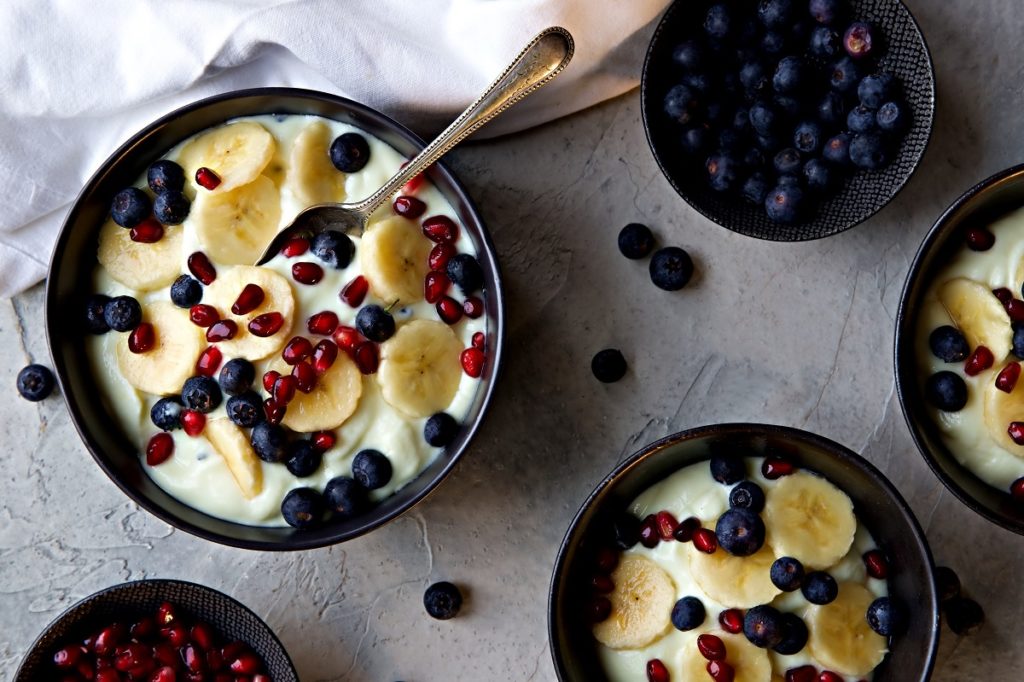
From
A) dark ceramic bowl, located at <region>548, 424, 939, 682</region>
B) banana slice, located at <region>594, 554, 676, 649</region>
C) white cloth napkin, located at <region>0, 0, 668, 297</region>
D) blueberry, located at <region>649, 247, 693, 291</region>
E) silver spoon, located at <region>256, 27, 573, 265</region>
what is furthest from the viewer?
blueberry, located at <region>649, 247, 693, 291</region>

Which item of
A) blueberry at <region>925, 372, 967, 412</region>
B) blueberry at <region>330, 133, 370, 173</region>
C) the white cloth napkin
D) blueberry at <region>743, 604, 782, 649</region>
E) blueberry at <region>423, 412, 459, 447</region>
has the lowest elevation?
blueberry at <region>743, 604, 782, 649</region>

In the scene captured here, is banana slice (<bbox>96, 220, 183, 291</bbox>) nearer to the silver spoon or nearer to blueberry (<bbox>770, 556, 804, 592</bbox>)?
the silver spoon

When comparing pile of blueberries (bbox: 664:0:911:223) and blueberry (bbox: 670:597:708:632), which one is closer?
blueberry (bbox: 670:597:708:632)

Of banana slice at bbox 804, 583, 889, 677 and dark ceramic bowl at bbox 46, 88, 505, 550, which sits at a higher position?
dark ceramic bowl at bbox 46, 88, 505, 550

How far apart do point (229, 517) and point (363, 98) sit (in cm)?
106

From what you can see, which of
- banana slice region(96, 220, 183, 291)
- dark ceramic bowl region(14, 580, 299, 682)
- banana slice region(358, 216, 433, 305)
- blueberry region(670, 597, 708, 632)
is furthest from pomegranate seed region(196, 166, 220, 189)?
blueberry region(670, 597, 708, 632)

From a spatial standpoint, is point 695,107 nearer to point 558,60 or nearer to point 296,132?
point 558,60

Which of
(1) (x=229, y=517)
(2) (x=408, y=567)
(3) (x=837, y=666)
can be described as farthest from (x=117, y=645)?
(3) (x=837, y=666)

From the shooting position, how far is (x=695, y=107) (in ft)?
8.18

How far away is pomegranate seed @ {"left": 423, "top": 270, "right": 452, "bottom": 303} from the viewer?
2391 mm

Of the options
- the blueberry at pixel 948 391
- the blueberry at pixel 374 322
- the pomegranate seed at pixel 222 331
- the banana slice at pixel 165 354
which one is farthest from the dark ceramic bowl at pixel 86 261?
the blueberry at pixel 948 391

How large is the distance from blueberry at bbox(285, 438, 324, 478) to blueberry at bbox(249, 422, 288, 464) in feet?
0.07

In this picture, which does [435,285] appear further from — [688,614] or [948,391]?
[948,391]

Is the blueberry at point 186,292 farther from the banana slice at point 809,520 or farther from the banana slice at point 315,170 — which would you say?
the banana slice at point 809,520
